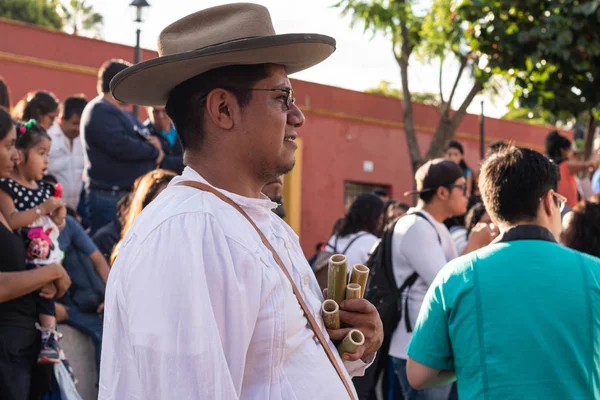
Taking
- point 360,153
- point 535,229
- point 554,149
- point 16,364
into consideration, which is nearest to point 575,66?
point 554,149

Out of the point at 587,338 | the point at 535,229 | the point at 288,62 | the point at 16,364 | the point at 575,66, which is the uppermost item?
the point at 575,66

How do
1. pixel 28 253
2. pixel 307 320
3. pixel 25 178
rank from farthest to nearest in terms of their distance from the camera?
pixel 25 178 → pixel 28 253 → pixel 307 320

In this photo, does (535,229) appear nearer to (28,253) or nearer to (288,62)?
(288,62)

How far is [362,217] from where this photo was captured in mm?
7184

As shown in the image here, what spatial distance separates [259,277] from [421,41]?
1777 centimetres

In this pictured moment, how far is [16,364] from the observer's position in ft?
14.3

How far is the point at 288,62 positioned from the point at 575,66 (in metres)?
6.17

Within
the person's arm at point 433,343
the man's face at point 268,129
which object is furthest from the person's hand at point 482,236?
the man's face at point 268,129

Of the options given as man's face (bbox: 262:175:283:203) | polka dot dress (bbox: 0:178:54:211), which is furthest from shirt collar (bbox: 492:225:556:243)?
polka dot dress (bbox: 0:178:54:211)

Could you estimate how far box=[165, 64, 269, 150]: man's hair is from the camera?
2.48 meters

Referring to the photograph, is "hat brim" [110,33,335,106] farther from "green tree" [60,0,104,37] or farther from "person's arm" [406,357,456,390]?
"green tree" [60,0,104,37]

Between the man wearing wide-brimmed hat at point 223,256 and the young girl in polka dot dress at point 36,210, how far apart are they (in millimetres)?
2200

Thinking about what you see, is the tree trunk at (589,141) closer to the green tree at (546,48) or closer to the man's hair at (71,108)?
the green tree at (546,48)

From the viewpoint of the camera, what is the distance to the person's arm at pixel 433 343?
344cm
